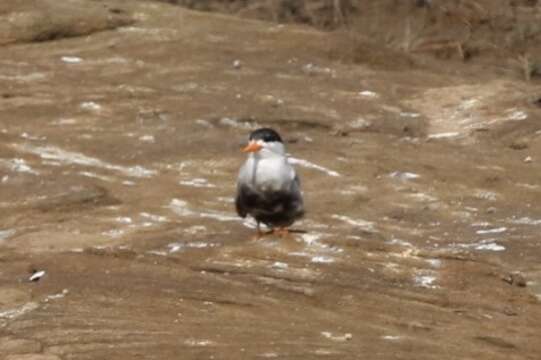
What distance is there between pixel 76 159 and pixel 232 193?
1.89 m

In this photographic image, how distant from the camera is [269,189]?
Answer: 12.0 meters

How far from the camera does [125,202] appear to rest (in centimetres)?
1387

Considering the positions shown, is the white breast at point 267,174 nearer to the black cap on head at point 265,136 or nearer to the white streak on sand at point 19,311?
the black cap on head at point 265,136

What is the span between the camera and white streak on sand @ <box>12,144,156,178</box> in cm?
1529

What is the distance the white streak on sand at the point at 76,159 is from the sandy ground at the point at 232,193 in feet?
0.11

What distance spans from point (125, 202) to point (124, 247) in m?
1.87

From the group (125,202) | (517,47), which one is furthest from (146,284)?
(517,47)

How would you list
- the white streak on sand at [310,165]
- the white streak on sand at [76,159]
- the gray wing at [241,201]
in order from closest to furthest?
the gray wing at [241,201] < the white streak on sand at [310,165] < the white streak on sand at [76,159]

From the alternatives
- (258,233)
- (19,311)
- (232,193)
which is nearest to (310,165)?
(232,193)

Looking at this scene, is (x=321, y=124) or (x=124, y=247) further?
(x=321, y=124)

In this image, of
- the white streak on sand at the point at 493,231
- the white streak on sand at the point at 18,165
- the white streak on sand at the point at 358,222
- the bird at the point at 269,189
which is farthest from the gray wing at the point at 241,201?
the white streak on sand at the point at 18,165

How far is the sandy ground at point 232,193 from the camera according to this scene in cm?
949

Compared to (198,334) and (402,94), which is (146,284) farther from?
(402,94)

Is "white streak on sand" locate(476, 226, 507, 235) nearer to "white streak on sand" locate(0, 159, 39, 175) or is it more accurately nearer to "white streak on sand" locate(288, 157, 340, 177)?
"white streak on sand" locate(288, 157, 340, 177)
